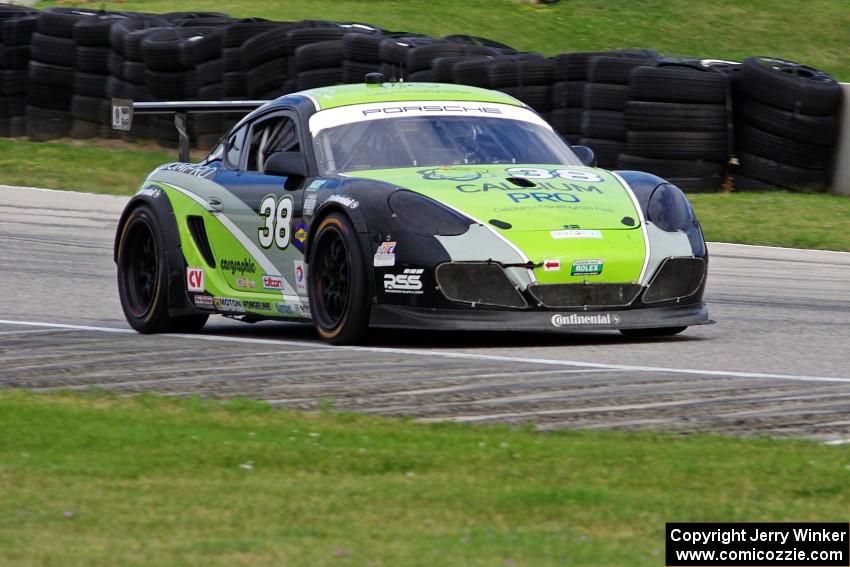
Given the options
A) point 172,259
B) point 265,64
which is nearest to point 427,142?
point 172,259

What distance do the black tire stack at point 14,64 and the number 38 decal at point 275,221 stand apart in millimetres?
12416

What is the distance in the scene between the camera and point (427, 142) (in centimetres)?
905

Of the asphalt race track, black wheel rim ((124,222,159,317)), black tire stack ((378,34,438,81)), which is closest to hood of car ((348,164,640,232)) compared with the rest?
the asphalt race track

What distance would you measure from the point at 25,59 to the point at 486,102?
12.5m

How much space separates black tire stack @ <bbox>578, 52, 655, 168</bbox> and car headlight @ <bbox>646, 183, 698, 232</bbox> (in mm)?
7703

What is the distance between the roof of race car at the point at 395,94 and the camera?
30.7 ft

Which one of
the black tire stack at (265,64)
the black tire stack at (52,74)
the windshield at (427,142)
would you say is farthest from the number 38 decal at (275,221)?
the black tire stack at (52,74)

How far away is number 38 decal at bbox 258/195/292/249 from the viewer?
8.90 metres

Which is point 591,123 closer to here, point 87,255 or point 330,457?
point 87,255

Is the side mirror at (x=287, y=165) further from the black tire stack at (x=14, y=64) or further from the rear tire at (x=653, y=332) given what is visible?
the black tire stack at (x=14, y=64)

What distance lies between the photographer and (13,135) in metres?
21.7

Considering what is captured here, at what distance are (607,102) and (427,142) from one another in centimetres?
775

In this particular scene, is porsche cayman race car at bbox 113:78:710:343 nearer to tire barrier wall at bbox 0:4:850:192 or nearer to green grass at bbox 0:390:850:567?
green grass at bbox 0:390:850:567

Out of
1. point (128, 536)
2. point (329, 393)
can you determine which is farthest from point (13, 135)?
point (128, 536)
